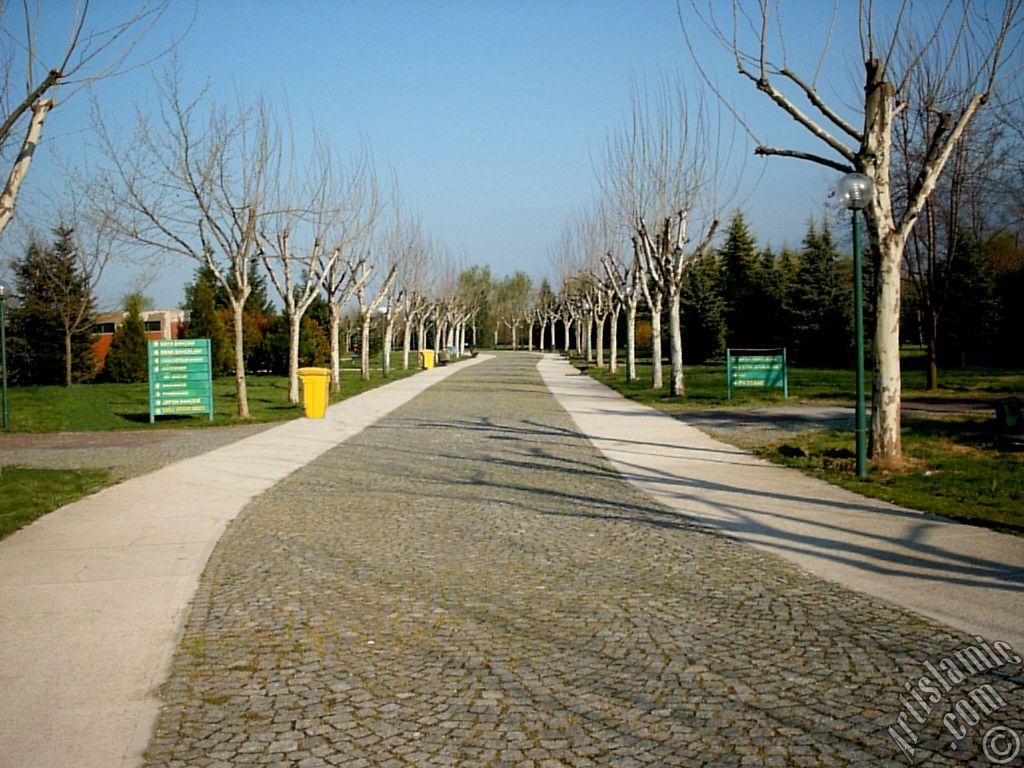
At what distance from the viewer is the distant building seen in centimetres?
5389

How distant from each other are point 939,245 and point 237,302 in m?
24.4

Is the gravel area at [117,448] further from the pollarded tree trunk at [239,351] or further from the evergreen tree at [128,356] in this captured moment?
the evergreen tree at [128,356]

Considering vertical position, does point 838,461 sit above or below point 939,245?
below

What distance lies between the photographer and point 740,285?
201 feet

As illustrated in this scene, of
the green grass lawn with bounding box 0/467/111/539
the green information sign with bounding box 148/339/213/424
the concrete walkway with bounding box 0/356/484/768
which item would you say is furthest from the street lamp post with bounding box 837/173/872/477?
the green information sign with bounding box 148/339/213/424

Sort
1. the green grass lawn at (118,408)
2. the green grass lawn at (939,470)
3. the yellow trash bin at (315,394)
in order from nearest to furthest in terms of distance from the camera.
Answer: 1. the green grass lawn at (939,470)
2. the green grass lawn at (118,408)
3. the yellow trash bin at (315,394)

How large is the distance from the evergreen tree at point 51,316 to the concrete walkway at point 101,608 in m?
32.8

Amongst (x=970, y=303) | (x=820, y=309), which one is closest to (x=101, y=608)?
(x=970, y=303)

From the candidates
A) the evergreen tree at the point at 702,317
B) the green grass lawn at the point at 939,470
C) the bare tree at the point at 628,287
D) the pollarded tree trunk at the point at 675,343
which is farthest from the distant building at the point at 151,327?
the green grass lawn at the point at 939,470

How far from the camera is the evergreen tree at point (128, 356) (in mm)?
45625

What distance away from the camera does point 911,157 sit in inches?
971

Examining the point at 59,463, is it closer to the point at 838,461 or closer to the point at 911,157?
the point at 838,461

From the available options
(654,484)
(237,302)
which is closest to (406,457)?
(654,484)

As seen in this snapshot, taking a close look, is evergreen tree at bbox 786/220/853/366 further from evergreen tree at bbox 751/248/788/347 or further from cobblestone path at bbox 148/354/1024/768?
cobblestone path at bbox 148/354/1024/768
